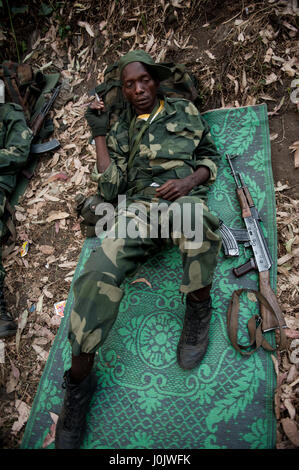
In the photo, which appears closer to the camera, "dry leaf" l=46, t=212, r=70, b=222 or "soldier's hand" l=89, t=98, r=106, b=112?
"soldier's hand" l=89, t=98, r=106, b=112

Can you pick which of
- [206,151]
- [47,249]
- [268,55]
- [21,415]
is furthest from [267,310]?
[268,55]

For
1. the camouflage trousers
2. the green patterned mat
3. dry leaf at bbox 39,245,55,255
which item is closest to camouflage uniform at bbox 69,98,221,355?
the camouflage trousers

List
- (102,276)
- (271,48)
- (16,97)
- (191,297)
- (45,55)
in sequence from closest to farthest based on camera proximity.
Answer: (102,276)
(191,297)
(271,48)
(16,97)
(45,55)

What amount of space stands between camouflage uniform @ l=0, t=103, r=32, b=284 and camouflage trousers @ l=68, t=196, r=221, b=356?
183 centimetres

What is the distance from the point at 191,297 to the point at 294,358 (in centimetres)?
92

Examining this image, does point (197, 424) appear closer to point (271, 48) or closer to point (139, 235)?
point (139, 235)

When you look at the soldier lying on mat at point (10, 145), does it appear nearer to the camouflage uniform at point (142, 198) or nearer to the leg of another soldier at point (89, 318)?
the camouflage uniform at point (142, 198)

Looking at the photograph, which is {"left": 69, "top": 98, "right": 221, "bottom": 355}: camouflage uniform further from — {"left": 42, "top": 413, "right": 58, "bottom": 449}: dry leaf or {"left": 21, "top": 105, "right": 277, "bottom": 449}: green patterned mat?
{"left": 42, "top": 413, "right": 58, "bottom": 449}: dry leaf

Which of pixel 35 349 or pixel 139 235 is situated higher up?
pixel 139 235

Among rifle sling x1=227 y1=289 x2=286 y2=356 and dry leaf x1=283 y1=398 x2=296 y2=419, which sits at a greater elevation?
rifle sling x1=227 y1=289 x2=286 y2=356

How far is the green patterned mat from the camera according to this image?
2.17 m

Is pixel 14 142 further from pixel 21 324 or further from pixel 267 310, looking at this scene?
pixel 267 310

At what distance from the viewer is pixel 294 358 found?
7.75 ft
